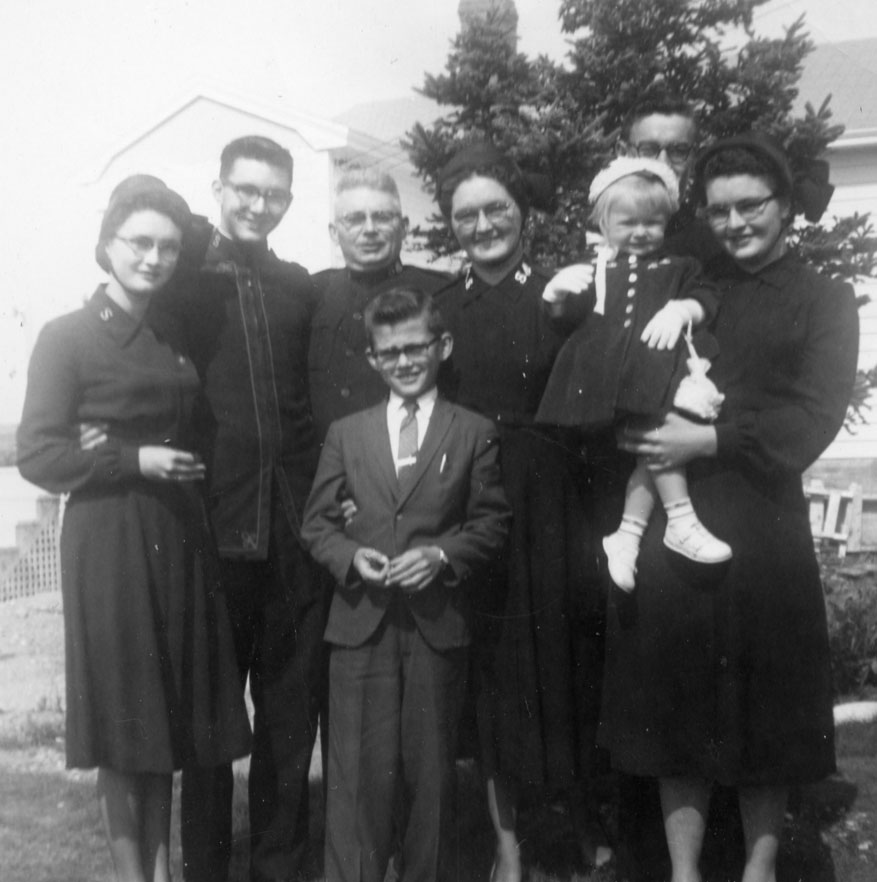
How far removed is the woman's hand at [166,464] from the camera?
127 inches

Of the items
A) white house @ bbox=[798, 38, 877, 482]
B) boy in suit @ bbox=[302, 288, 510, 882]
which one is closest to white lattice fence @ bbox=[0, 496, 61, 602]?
boy in suit @ bbox=[302, 288, 510, 882]

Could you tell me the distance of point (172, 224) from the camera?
3.36 meters

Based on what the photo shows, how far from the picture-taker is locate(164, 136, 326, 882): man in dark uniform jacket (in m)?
3.62

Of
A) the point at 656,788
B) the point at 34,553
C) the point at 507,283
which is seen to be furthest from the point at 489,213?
the point at 34,553

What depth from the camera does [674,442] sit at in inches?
124

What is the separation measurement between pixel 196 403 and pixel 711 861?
265 centimetres

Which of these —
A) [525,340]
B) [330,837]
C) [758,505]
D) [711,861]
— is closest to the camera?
[758,505]

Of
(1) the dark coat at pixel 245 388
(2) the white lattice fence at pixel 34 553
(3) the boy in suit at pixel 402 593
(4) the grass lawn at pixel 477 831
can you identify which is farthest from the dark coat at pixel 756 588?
(2) the white lattice fence at pixel 34 553

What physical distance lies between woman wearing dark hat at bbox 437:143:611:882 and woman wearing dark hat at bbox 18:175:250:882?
895 mm

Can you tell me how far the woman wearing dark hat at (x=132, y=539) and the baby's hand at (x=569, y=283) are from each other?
121 centimetres

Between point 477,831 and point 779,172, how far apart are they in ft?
9.32

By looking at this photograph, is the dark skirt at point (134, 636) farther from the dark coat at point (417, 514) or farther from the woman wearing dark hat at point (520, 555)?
the woman wearing dark hat at point (520, 555)

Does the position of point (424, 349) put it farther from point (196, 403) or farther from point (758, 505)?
point (758, 505)

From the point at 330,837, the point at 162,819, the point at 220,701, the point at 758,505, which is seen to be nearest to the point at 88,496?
the point at 220,701
